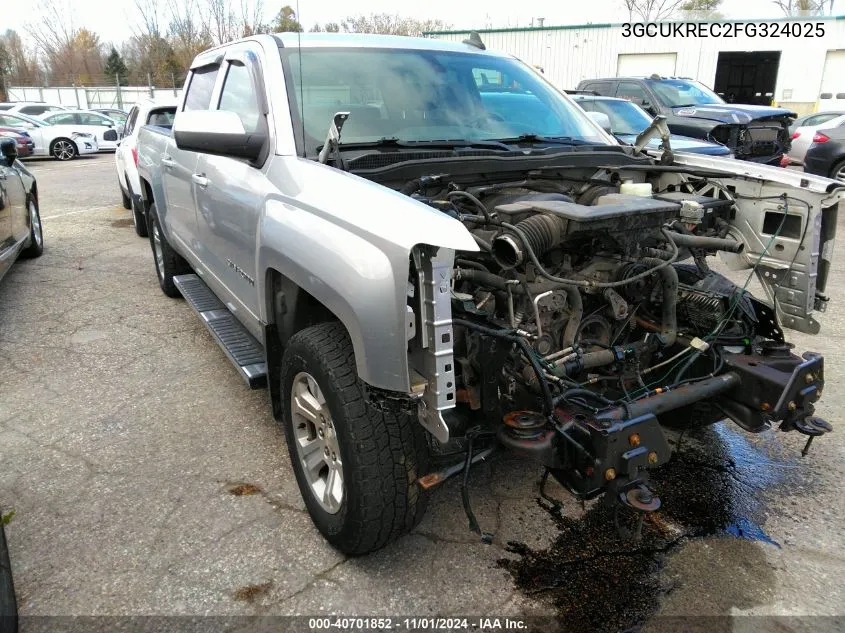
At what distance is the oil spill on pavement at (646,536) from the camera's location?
2422 mm

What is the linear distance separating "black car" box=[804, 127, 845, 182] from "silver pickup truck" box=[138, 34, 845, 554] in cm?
879

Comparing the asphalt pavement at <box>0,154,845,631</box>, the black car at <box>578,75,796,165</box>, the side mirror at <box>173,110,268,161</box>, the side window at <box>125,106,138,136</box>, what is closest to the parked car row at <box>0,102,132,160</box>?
the side window at <box>125,106,138,136</box>

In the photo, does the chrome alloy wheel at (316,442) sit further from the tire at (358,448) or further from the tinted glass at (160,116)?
the tinted glass at (160,116)

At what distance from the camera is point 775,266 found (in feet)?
10.7

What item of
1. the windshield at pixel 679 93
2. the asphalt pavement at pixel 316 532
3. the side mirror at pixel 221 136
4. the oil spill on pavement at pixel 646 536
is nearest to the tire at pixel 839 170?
the windshield at pixel 679 93

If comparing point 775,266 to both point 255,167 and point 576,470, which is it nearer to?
point 576,470

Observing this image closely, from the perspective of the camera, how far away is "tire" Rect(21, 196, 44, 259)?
7.39m

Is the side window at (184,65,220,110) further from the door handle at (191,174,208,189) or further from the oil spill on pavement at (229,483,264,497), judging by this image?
the oil spill on pavement at (229,483,264,497)

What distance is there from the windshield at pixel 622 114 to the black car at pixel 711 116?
163cm

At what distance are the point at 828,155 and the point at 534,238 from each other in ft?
35.4

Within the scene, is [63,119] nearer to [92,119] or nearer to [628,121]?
[92,119]

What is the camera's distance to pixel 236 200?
10.8 ft

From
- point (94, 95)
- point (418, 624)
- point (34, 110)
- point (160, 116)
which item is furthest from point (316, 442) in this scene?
point (94, 95)

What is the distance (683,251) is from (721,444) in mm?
1116
